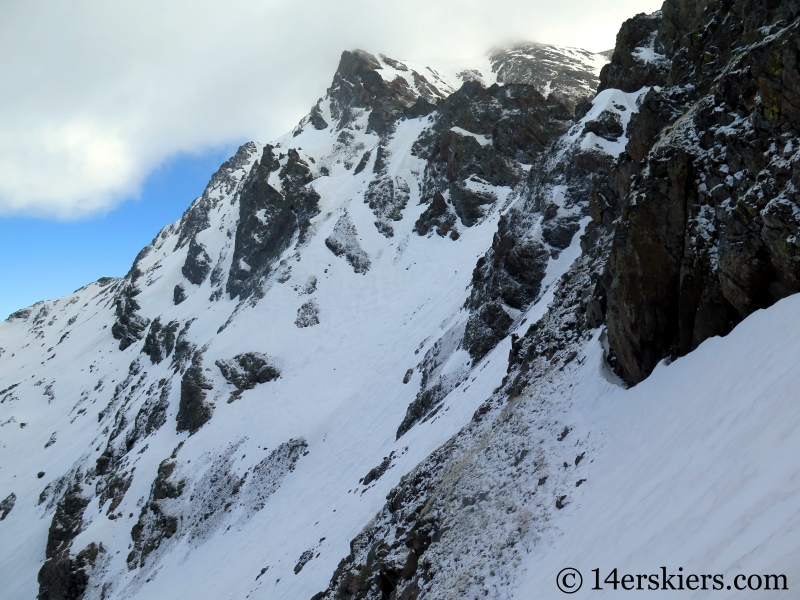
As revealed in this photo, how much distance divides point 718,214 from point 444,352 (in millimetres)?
20741

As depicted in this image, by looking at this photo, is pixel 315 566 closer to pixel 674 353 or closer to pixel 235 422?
pixel 674 353

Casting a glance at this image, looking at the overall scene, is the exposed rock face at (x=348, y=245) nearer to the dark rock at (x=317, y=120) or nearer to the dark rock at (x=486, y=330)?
the dark rock at (x=486, y=330)

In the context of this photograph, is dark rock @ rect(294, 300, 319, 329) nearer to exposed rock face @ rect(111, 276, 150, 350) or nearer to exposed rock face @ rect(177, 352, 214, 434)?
exposed rock face @ rect(177, 352, 214, 434)

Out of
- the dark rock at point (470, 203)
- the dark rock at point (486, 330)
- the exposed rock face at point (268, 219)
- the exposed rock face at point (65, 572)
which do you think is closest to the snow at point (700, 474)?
the dark rock at point (486, 330)

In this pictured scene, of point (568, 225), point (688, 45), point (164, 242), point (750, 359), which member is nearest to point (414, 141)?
point (568, 225)

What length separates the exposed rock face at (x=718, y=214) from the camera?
9.02 metres

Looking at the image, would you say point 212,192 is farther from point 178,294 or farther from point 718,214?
point 718,214

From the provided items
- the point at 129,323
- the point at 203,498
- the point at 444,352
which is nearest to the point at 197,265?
the point at 129,323

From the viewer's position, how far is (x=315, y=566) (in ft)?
58.2

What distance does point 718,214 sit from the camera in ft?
33.4

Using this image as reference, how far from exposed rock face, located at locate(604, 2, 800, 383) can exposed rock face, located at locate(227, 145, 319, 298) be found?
52162 millimetres

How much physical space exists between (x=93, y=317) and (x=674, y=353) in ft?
392

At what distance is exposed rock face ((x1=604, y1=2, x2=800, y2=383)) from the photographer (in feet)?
29.6

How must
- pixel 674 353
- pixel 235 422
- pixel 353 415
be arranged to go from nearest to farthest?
pixel 674 353
pixel 353 415
pixel 235 422
